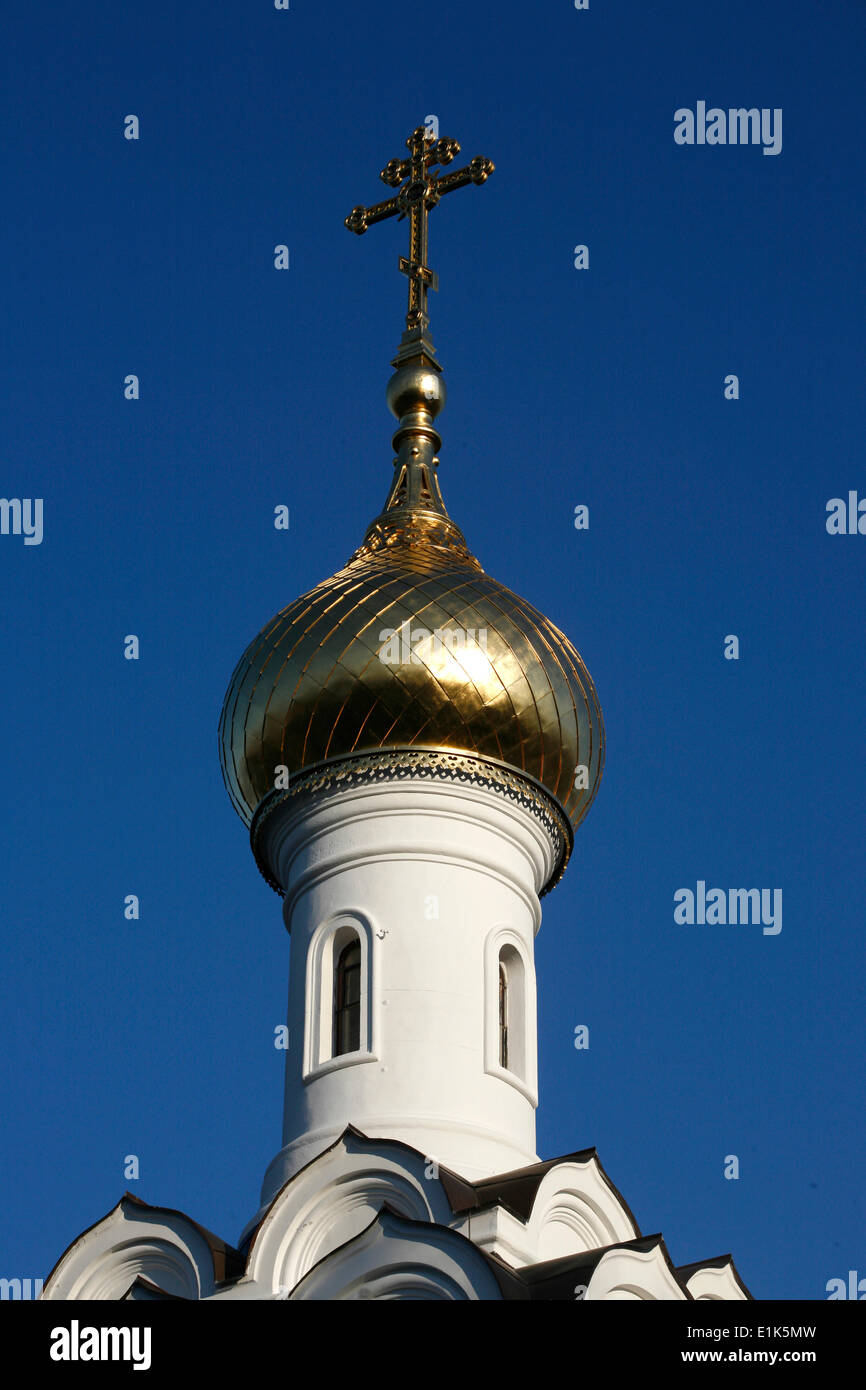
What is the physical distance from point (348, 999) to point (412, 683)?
1.65 metres

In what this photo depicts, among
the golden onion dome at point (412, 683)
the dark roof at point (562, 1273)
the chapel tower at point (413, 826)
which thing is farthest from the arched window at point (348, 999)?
the dark roof at point (562, 1273)

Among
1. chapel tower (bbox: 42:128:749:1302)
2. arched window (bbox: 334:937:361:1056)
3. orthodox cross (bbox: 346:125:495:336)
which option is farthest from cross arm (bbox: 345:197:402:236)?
arched window (bbox: 334:937:361:1056)

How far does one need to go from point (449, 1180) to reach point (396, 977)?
1.24 meters

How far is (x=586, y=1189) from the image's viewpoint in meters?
9.86

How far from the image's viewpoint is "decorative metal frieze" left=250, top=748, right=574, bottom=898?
35.3 ft

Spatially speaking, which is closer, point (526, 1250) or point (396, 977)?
point (526, 1250)

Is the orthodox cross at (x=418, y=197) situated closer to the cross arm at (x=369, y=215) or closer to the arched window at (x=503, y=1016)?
the cross arm at (x=369, y=215)

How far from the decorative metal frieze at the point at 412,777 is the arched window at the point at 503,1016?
86cm

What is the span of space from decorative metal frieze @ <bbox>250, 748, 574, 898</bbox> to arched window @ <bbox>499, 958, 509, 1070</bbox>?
33.7 inches

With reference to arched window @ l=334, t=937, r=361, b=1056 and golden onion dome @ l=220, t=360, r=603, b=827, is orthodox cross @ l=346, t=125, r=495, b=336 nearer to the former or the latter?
golden onion dome @ l=220, t=360, r=603, b=827
